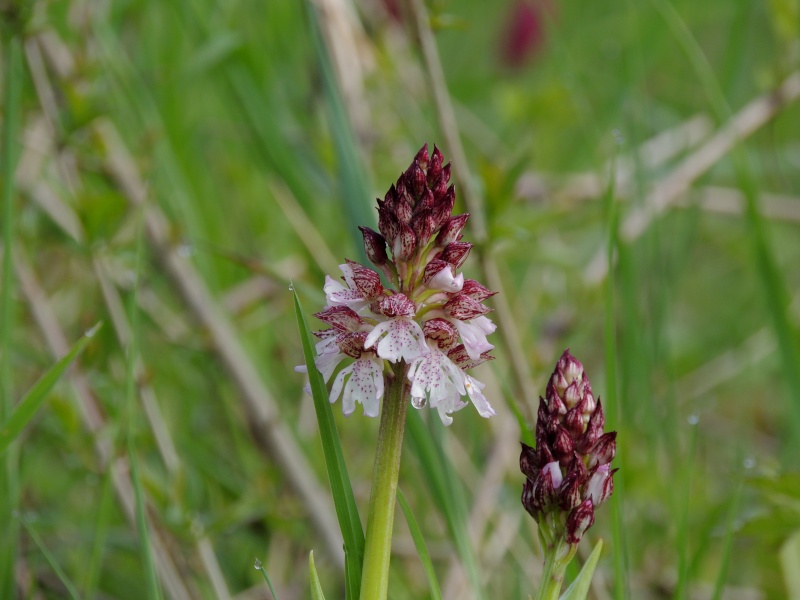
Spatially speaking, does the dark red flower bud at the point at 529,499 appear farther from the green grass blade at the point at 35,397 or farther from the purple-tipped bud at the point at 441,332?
the green grass blade at the point at 35,397

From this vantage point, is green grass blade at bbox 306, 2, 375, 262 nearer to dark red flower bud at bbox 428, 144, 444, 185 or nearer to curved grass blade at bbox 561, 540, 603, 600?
dark red flower bud at bbox 428, 144, 444, 185

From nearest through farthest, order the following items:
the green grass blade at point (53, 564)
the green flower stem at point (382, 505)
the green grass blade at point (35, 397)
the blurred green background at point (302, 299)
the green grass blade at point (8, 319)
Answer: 1. the green flower stem at point (382, 505)
2. the green grass blade at point (35, 397)
3. the green grass blade at point (53, 564)
4. the green grass blade at point (8, 319)
5. the blurred green background at point (302, 299)

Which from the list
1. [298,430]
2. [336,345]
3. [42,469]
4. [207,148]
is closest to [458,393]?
[336,345]

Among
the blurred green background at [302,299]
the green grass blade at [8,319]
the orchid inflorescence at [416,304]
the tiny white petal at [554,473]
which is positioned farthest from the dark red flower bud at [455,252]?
the green grass blade at [8,319]

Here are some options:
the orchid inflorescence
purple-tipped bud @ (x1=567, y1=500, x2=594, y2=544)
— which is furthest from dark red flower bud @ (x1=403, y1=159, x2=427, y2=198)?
purple-tipped bud @ (x1=567, y1=500, x2=594, y2=544)

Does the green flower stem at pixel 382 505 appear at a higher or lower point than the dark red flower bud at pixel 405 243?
lower

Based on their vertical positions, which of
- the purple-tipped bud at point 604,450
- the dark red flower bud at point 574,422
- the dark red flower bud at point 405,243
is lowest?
the purple-tipped bud at point 604,450

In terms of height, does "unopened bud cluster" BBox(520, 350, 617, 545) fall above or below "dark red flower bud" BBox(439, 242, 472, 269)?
below
